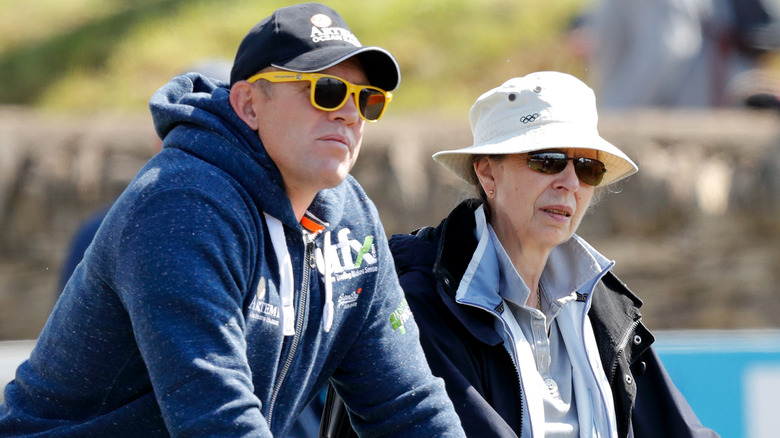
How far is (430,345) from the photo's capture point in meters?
2.85

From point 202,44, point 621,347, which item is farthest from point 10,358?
point 202,44

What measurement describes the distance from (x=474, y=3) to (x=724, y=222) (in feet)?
13.1

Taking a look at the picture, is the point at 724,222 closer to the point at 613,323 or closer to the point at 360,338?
the point at 613,323

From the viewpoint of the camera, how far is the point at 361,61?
2.29 m

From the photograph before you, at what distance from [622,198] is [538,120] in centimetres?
279

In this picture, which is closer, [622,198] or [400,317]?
[400,317]

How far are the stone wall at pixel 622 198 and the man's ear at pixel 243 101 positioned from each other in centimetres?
323

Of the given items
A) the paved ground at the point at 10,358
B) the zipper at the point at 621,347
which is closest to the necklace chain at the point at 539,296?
the zipper at the point at 621,347

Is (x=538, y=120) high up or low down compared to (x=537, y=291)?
up

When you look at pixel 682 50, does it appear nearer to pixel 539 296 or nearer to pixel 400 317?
pixel 539 296

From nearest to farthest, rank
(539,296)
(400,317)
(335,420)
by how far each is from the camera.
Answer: (400,317), (335,420), (539,296)

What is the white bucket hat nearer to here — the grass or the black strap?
the black strap

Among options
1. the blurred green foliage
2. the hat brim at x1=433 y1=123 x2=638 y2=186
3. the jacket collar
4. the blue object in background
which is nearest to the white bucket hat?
the hat brim at x1=433 y1=123 x2=638 y2=186

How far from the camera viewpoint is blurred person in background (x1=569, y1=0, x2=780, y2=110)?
22.3ft
